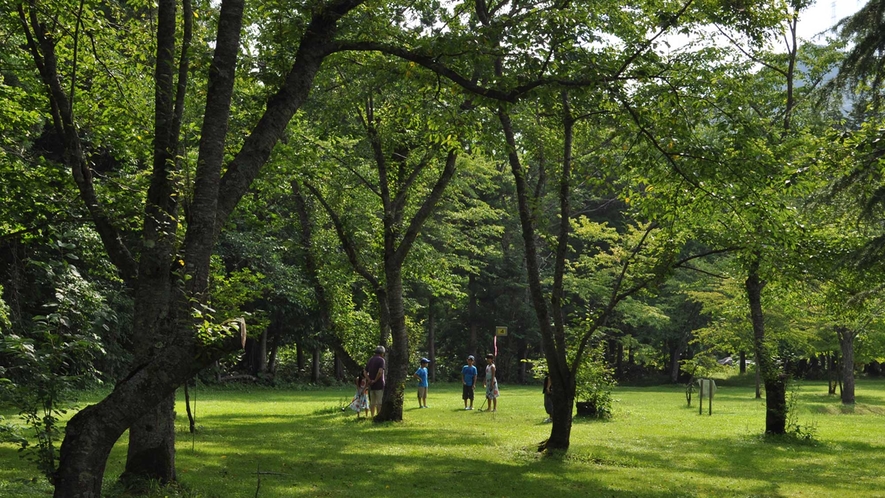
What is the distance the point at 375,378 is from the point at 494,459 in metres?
6.69

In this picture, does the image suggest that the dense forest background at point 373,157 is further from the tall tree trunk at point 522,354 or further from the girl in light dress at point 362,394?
the tall tree trunk at point 522,354

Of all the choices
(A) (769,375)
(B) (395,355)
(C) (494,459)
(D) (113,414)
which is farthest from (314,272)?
(D) (113,414)

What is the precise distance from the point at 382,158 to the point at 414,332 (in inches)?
A: 763

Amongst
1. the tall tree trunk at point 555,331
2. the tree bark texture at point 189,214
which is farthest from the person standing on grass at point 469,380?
the tree bark texture at point 189,214

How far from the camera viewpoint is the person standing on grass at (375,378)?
19.9m

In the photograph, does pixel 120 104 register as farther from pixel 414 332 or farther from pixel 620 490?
pixel 414 332

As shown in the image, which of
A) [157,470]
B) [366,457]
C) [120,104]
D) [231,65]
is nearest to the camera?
[231,65]

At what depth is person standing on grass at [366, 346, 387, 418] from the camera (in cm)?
1994

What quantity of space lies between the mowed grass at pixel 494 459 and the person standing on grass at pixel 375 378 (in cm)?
85

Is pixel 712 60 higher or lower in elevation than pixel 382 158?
higher

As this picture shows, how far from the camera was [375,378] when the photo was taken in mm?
19875

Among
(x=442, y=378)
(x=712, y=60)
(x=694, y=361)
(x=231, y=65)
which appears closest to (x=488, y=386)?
(x=694, y=361)

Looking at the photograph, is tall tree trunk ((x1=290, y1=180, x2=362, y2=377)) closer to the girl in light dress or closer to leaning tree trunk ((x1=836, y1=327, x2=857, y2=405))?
the girl in light dress

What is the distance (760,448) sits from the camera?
16078 mm
